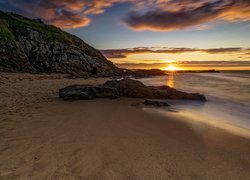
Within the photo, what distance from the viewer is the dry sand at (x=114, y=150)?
361cm

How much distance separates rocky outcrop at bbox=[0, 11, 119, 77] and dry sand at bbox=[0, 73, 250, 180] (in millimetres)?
25417

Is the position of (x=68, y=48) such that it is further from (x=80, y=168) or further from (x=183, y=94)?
(x=80, y=168)

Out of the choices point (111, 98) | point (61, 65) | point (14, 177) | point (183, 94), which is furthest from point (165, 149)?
point (61, 65)

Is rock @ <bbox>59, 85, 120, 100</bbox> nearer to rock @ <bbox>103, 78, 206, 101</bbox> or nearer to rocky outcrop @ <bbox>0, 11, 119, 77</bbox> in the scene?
rock @ <bbox>103, 78, 206, 101</bbox>

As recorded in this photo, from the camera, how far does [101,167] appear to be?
375cm

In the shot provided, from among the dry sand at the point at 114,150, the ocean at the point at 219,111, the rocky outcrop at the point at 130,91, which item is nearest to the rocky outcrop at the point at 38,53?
the rocky outcrop at the point at 130,91

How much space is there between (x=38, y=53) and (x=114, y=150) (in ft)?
114

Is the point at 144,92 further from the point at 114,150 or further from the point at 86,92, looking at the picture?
the point at 114,150

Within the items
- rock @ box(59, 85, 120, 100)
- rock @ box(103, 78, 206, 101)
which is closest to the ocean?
rock @ box(103, 78, 206, 101)

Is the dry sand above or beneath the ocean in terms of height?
above

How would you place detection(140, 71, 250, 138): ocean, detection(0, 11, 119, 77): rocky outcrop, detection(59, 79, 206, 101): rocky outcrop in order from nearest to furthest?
detection(140, 71, 250, 138): ocean
detection(59, 79, 206, 101): rocky outcrop
detection(0, 11, 119, 77): rocky outcrop

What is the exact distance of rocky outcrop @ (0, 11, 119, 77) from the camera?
30.6m

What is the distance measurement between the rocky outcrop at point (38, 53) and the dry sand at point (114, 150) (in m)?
25.4

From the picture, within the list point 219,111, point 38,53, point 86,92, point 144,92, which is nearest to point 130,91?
point 144,92
